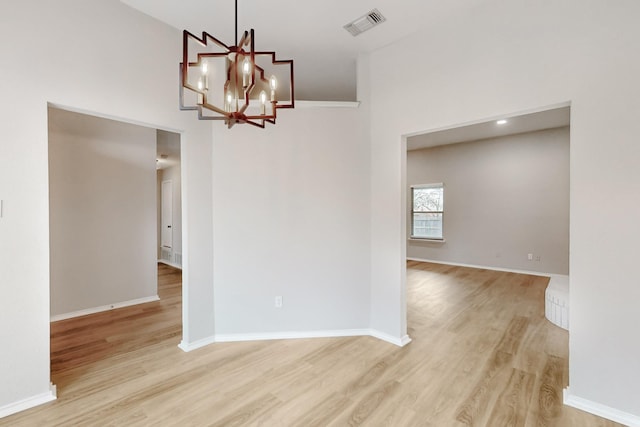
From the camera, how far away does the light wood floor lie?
203cm

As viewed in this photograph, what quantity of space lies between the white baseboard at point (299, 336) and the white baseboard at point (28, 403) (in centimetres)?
104

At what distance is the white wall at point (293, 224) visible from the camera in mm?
3217

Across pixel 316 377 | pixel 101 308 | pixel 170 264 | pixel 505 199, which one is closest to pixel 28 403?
pixel 316 377

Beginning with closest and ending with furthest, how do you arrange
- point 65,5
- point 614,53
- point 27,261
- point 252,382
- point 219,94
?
point 614,53 → point 27,261 → point 65,5 → point 252,382 → point 219,94

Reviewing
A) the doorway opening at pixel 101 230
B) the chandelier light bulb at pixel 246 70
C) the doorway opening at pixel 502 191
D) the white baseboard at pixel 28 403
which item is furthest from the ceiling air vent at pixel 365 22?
the white baseboard at pixel 28 403

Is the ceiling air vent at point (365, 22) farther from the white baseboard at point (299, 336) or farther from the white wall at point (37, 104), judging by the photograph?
the white baseboard at point (299, 336)

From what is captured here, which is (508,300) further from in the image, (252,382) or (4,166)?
(4,166)

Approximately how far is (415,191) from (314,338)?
240 inches

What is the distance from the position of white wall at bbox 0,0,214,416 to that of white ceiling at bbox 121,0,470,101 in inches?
18.2

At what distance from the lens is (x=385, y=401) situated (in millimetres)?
2201

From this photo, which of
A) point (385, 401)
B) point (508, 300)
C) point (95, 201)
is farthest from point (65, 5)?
point (508, 300)

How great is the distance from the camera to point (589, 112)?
6.77 ft

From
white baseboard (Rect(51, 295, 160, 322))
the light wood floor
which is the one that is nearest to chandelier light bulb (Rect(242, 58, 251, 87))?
the light wood floor

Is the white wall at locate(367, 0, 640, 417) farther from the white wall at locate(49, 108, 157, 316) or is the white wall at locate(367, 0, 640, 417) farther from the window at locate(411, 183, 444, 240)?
the window at locate(411, 183, 444, 240)
